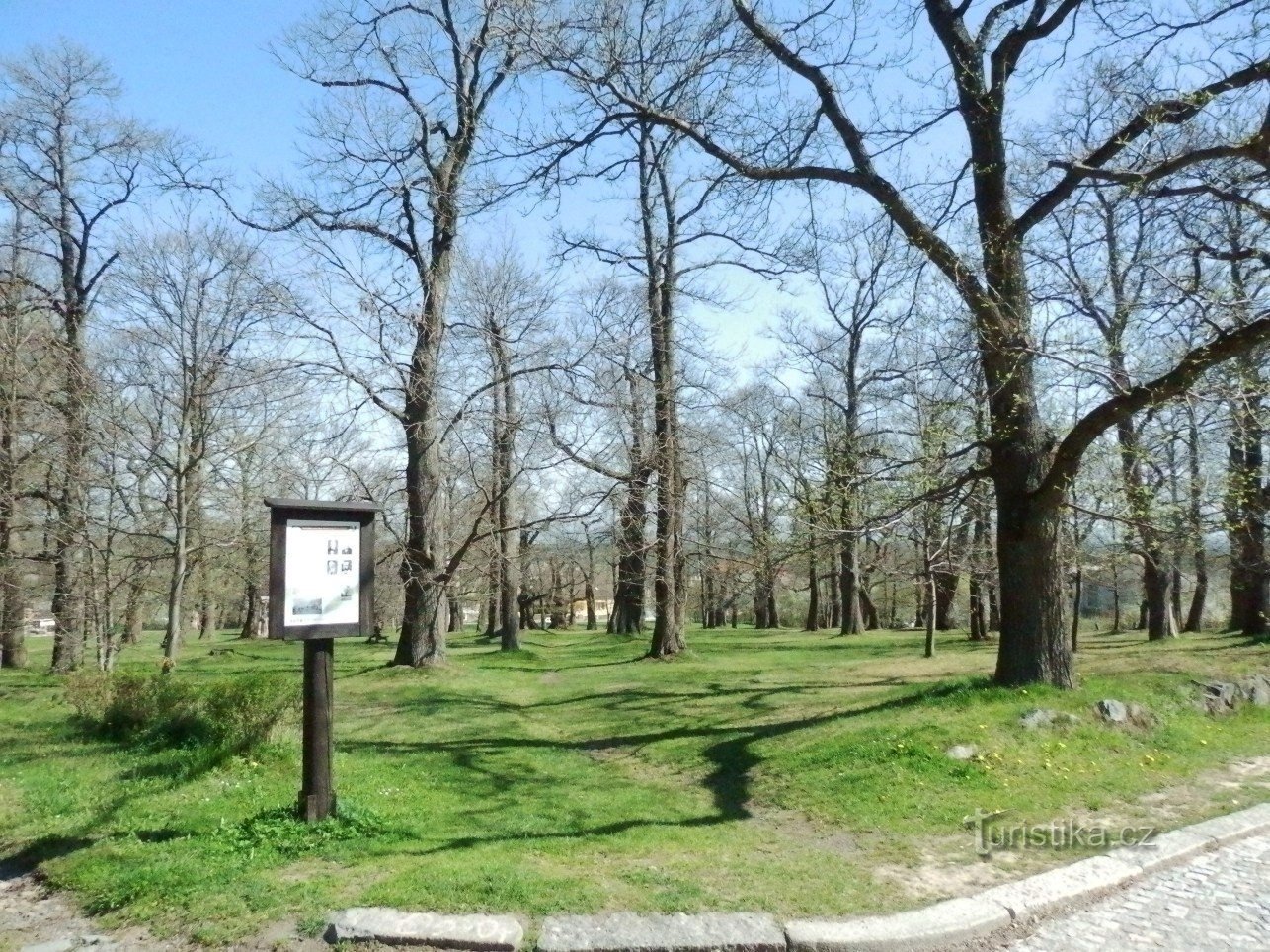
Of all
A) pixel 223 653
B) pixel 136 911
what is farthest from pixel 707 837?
pixel 223 653

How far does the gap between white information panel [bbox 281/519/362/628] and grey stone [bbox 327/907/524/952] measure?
2.33m

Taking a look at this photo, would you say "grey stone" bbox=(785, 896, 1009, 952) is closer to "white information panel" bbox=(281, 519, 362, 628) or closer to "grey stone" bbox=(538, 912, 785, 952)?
"grey stone" bbox=(538, 912, 785, 952)

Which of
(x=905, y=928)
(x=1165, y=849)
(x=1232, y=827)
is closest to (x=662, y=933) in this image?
(x=905, y=928)

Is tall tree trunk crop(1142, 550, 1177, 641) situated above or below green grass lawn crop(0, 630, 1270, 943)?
above

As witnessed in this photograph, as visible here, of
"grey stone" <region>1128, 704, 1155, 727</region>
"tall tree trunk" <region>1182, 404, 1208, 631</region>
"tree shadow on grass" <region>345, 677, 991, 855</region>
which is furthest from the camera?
"tall tree trunk" <region>1182, 404, 1208, 631</region>

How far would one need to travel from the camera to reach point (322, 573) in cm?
643

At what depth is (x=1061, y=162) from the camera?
8844 millimetres

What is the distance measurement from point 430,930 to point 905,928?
7.70 feet

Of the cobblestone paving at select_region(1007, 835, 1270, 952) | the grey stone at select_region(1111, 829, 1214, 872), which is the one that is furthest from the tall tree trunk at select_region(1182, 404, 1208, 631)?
the cobblestone paving at select_region(1007, 835, 1270, 952)

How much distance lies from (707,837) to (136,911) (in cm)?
361

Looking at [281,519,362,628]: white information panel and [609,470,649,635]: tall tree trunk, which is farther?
[609,470,649,635]: tall tree trunk

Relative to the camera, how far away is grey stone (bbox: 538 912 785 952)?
4223mm

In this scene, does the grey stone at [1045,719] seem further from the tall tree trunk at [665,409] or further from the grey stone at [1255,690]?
the tall tree trunk at [665,409]

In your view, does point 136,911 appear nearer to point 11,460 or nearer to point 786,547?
point 786,547
